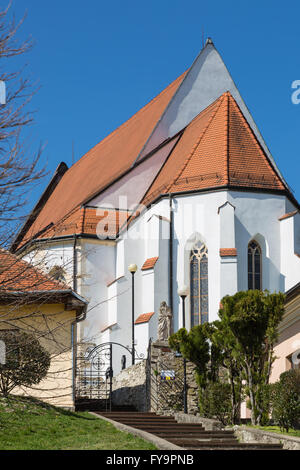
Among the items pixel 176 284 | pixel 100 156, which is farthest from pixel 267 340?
pixel 100 156

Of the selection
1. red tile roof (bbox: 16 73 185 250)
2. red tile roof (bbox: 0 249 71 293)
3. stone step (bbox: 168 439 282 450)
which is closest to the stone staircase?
stone step (bbox: 168 439 282 450)

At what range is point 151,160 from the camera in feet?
107

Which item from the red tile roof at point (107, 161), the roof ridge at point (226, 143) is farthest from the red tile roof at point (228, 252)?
the red tile roof at point (107, 161)

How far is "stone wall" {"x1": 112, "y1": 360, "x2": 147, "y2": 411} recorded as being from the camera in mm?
19266

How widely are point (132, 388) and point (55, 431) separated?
719 cm

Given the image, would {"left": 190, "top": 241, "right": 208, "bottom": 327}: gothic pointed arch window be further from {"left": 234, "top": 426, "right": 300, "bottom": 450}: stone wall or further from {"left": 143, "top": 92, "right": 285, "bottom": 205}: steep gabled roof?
{"left": 234, "top": 426, "right": 300, "bottom": 450}: stone wall

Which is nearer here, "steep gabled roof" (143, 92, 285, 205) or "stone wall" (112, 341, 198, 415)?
"stone wall" (112, 341, 198, 415)

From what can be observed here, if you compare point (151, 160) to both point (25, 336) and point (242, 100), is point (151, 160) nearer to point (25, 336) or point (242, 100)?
point (242, 100)

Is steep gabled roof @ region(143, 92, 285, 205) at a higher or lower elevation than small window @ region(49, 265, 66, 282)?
higher

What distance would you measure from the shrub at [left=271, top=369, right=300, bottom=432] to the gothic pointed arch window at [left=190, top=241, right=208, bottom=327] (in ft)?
44.5

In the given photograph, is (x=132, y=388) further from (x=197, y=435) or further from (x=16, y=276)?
(x=16, y=276)

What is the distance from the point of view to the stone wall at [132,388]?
63.2 feet

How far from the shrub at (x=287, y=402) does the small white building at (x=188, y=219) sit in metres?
11.7

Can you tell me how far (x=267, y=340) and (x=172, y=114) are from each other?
1974 cm
